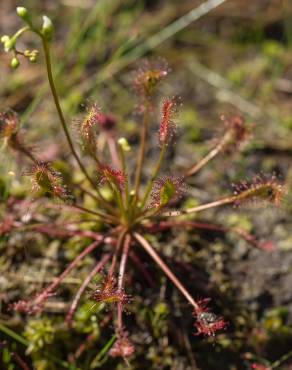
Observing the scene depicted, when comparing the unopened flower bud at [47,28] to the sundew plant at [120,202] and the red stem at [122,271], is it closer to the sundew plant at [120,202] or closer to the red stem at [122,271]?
the sundew plant at [120,202]

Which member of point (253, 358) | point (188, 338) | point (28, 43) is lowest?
point (253, 358)

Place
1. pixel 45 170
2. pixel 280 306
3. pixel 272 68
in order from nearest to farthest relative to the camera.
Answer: pixel 45 170, pixel 280 306, pixel 272 68

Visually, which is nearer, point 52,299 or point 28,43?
point 52,299

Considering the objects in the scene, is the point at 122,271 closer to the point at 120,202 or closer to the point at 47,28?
the point at 120,202

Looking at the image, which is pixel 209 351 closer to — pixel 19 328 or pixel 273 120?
pixel 19 328

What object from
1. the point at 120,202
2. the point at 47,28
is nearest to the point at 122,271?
the point at 120,202

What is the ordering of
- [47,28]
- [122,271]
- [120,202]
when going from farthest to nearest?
[120,202], [122,271], [47,28]

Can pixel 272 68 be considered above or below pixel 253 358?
above

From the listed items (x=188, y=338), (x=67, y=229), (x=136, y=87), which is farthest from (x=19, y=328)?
(x=136, y=87)
